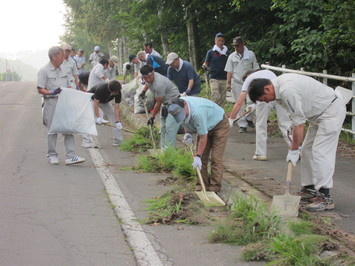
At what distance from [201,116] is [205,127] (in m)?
0.17

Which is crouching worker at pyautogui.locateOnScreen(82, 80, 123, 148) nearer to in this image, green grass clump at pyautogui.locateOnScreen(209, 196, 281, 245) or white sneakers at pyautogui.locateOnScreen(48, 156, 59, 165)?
white sneakers at pyautogui.locateOnScreen(48, 156, 59, 165)

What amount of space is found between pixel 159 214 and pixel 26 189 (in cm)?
221

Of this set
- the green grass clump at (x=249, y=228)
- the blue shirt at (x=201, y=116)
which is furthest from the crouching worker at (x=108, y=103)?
the green grass clump at (x=249, y=228)

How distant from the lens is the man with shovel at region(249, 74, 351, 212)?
6.27 metres

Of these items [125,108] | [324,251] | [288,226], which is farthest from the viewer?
[125,108]

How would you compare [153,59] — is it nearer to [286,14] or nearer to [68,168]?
[286,14]

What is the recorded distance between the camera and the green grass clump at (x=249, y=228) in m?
5.71

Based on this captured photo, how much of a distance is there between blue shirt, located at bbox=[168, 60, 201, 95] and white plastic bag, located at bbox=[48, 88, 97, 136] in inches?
78.5

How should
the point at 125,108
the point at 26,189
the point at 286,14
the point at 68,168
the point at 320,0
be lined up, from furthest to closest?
the point at 125,108, the point at 286,14, the point at 320,0, the point at 68,168, the point at 26,189

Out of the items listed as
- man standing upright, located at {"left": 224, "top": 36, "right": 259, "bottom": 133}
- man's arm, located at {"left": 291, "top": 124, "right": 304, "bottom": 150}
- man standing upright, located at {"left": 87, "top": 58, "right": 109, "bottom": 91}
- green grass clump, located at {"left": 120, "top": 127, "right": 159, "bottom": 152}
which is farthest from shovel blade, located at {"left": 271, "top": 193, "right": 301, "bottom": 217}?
man standing upright, located at {"left": 87, "top": 58, "right": 109, "bottom": 91}

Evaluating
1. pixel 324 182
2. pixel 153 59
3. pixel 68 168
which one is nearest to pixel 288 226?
pixel 324 182

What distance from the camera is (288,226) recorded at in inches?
221

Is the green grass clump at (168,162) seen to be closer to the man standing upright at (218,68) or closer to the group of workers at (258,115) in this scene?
the group of workers at (258,115)

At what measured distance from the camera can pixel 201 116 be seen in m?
7.04
